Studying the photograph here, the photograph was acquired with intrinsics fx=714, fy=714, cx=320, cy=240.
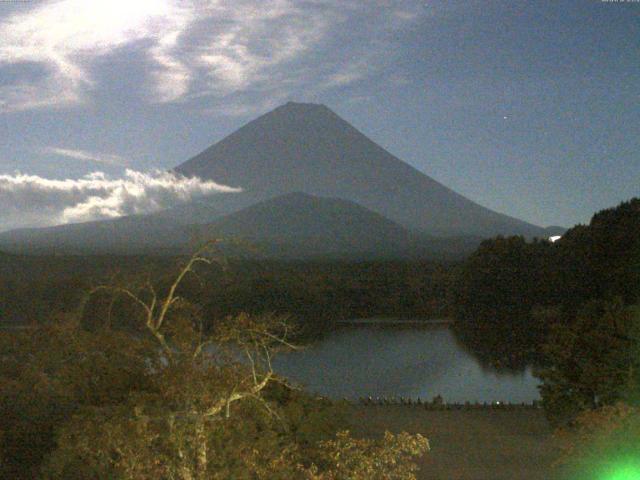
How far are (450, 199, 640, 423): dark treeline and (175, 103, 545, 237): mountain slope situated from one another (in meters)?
47.0

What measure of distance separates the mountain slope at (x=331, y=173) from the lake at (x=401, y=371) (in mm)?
50372

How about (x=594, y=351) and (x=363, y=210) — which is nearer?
(x=594, y=351)

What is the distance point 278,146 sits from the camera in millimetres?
87062

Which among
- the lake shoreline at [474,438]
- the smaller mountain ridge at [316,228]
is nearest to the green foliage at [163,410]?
the lake shoreline at [474,438]

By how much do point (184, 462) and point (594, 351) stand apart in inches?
250

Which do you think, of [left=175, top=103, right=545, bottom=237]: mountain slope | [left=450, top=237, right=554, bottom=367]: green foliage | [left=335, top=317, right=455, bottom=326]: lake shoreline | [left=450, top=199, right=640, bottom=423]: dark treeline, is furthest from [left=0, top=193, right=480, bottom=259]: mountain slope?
[left=450, top=199, right=640, bottom=423]: dark treeline

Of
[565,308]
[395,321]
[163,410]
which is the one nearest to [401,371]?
[565,308]

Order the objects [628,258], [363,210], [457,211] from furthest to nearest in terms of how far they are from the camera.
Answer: [457,211] < [363,210] < [628,258]

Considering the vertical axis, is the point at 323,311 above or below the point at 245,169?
below

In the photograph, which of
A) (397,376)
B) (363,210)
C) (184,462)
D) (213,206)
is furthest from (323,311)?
(213,206)

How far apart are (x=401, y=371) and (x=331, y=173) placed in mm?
69440

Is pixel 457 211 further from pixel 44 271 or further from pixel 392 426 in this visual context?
pixel 392 426

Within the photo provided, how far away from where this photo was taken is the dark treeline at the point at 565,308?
30.4ft

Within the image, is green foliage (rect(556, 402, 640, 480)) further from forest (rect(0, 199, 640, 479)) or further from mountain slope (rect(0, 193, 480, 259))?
mountain slope (rect(0, 193, 480, 259))
